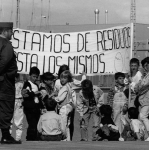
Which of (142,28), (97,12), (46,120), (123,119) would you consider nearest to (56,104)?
(46,120)

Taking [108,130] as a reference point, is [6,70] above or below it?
above

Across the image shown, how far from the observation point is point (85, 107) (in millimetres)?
12547

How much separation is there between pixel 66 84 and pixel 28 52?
319 cm

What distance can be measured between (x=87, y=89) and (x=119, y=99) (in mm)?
722

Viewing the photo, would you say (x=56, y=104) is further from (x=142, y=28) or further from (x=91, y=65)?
(x=142, y=28)

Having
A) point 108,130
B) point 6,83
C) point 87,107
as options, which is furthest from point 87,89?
point 6,83

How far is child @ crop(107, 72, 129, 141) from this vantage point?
495 inches

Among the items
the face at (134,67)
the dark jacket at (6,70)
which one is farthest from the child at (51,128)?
the face at (134,67)

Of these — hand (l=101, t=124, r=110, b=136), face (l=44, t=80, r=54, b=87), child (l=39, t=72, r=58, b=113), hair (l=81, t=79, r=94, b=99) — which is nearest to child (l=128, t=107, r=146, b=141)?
hand (l=101, t=124, r=110, b=136)

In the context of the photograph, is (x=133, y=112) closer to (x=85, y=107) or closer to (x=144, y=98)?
(x=144, y=98)

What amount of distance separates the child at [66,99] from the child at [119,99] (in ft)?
2.93

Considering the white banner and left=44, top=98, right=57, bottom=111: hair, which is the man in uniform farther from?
the white banner

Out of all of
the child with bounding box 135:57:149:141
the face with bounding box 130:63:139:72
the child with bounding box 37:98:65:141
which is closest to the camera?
the child with bounding box 37:98:65:141

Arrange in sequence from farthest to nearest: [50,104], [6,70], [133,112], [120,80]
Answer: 1. [120,80]
2. [133,112]
3. [50,104]
4. [6,70]
